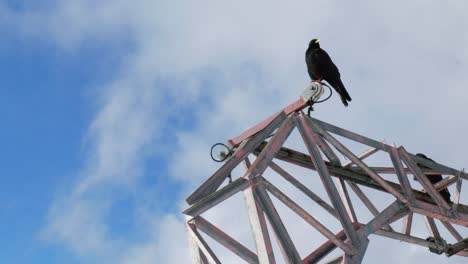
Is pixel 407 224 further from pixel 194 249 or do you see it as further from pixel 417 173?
pixel 194 249

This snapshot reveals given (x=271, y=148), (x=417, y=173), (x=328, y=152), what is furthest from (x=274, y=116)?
(x=417, y=173)

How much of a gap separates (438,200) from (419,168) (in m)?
0.66

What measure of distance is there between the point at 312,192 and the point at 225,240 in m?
2.65

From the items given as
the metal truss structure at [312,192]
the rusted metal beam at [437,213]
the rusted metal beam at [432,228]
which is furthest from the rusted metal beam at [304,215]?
the rusted metal beam at [432,228]

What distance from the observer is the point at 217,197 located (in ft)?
31.0

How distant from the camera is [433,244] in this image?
13.6m

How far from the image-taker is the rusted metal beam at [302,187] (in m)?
11.6

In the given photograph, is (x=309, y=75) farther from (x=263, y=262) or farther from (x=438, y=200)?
(x=263, y=262)

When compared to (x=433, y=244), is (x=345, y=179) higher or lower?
higher

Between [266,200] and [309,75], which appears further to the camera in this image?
[309,75]

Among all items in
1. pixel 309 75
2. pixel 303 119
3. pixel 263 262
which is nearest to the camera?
pixel 263 262

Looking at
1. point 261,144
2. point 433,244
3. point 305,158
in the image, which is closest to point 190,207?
point 261,144

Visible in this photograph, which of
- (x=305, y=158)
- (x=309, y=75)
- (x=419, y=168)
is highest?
(x=309, y=75)

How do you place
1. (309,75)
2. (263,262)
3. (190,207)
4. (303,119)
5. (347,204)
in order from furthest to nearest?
1. (309,75)
2. (347,204)
3. (303,119)
4. (190,207)
5. (263,262)
